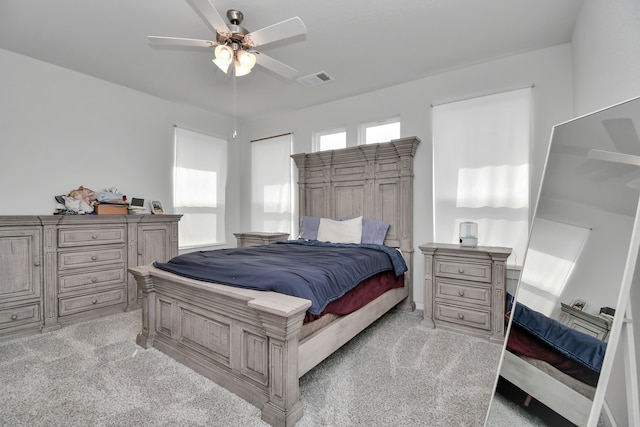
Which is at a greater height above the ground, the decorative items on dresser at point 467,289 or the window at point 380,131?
the window at point 380,131

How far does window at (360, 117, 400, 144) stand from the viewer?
377 cm

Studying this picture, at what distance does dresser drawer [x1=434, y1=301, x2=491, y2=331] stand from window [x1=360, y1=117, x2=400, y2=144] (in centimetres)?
212

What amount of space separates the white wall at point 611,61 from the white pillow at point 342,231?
2335mm

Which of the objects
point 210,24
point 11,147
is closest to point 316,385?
point 210,24

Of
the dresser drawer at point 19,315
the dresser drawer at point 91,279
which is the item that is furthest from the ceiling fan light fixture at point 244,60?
the dresser drawer at point 19,315

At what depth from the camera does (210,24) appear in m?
1.95

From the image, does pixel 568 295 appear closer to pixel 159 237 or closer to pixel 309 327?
pixel 309 327

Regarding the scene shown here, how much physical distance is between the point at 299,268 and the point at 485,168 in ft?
7.68

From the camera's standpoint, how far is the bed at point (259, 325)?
154cm

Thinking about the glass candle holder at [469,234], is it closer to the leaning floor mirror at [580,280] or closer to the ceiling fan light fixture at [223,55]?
the leaning floor mirror at [580,280]

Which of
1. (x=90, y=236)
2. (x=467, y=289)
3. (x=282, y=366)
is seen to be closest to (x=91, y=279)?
(x=90, y=236)

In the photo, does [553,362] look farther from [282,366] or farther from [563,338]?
[282,366]

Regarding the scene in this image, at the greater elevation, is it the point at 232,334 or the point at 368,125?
the point at 368,125

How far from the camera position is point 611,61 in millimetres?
1715
